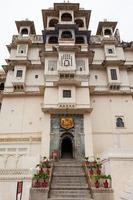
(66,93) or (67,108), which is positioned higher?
(66,93)

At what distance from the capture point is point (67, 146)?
82.0ft

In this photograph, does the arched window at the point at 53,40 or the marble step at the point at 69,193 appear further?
the arched window at the point at 53,40

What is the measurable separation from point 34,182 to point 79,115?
1155 cm

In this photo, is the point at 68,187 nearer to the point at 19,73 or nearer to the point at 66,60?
the point at 66,60

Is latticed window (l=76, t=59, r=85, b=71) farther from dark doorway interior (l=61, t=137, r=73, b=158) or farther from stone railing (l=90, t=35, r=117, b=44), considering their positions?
dark doorway interior (l=61, t=137, r=73, b=158)

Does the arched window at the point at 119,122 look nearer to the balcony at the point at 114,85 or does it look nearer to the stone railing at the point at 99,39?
the balcony at the point at 114,85

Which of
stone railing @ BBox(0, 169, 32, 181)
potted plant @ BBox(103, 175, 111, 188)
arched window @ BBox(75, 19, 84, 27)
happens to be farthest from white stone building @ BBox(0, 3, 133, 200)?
potted plant @ BBox(103, 175, 111, 188)

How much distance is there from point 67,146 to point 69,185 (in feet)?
37.3

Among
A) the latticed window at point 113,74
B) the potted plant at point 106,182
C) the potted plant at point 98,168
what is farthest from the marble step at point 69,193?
the latticed window at point 113,74

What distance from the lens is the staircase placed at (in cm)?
1228

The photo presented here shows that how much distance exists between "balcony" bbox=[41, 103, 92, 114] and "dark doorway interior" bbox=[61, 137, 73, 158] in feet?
9.64

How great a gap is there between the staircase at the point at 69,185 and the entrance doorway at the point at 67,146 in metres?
6.17

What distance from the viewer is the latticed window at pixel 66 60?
26.2 meters

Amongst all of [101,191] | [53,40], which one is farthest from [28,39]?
[101,191]
